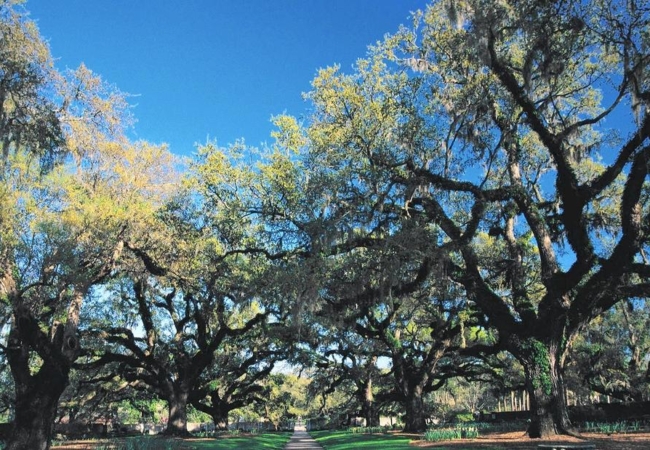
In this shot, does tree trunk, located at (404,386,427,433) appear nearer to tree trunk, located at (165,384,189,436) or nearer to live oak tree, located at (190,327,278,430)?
live oak tree, located at (190,327,278,430)

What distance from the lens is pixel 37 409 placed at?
1498 cm

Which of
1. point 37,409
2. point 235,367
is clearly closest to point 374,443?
point 37,409

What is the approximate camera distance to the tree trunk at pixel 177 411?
27.9 metres

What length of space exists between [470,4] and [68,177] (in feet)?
43.8

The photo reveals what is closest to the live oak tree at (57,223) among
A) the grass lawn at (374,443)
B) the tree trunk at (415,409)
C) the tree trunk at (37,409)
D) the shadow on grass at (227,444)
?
the tree trunk at (37,409)

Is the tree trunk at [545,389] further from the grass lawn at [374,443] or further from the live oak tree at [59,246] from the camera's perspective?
the live oak tree at [59,246]

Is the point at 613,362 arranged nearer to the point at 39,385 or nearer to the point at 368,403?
the point at 368,403

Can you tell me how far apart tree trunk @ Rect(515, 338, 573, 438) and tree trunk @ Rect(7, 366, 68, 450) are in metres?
14.4

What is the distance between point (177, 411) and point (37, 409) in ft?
46.4

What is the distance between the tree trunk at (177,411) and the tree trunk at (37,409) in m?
13.0

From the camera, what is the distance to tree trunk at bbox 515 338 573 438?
45.5 ft

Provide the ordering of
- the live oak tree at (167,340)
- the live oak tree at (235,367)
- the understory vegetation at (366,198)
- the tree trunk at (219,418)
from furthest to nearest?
the tree trunk at (219,418)
the live oak tree at (235,367)
the live oak tree at (167,340)
the understory vegetation at (366,198)

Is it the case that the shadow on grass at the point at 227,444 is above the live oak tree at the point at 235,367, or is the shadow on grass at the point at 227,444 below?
below

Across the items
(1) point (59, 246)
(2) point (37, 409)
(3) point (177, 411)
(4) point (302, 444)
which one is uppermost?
(1) point (59, 246)
